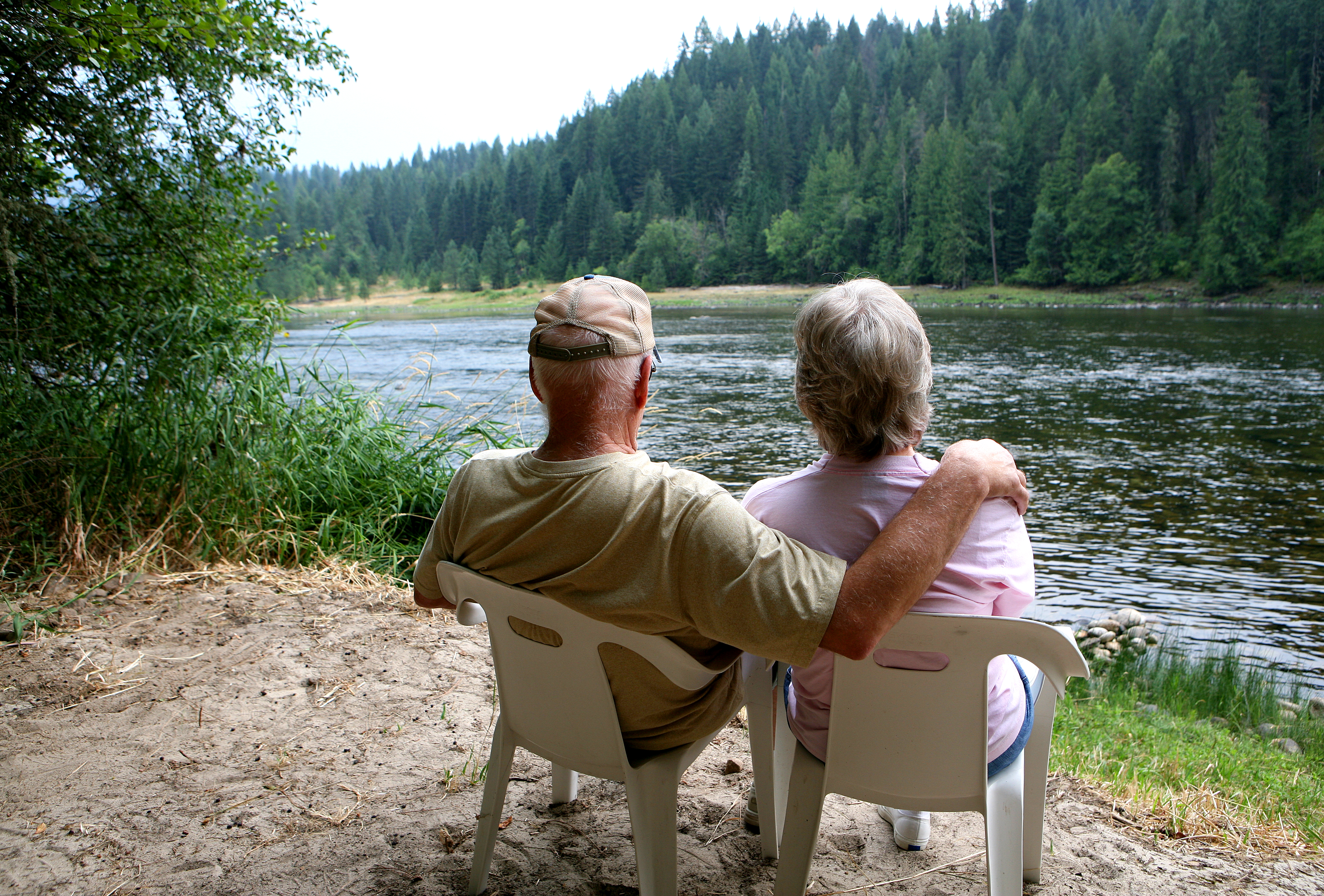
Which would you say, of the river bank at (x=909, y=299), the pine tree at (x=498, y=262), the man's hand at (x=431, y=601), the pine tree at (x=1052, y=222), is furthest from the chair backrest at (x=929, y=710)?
the pine tree at (x=498, y=262)

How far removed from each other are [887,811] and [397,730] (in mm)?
1484

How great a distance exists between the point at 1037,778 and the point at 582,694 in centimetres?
97

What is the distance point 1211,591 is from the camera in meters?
6.51

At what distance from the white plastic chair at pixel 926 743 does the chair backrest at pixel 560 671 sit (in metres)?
0.29

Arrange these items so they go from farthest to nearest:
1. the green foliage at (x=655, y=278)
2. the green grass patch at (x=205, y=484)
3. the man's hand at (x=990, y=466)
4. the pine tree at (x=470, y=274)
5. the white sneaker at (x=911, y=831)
Result: the pine tree at (x=470, y=274) → the green foliage at (x=655, y=278) → the green grass patch at (x=205, y=484) → the white sneaker at (x=911, y=831) → the man's hand at (x=990, y=466)

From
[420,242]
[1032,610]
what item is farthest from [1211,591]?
[420,242]

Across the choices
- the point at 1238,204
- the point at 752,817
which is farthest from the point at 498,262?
the point at 752,817

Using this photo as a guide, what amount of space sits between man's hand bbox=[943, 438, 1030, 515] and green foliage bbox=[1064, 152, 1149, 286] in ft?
153

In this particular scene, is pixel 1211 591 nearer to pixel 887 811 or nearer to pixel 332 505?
pixel 887 811

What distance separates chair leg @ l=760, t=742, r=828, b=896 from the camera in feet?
5.23

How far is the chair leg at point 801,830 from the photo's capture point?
159 cm

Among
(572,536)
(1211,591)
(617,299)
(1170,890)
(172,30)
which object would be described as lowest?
(1211,591)

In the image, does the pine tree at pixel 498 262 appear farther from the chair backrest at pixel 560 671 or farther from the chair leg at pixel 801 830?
the chair leg at pixel 801 830

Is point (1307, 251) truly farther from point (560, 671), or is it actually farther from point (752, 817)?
point (560, 671)
